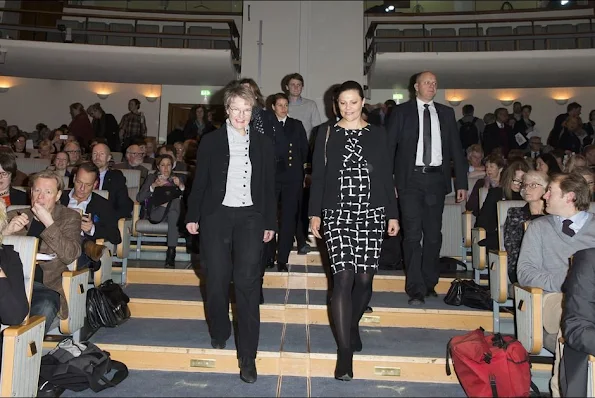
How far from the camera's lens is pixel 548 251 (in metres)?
2.66

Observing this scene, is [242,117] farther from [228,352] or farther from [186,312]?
[186,312]

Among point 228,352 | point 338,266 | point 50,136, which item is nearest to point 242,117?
point 338,266

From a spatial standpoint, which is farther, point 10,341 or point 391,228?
point 391,228

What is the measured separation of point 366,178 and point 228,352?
3.89 ft

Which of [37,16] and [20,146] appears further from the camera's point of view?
[37,16]

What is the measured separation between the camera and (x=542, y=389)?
2.66m

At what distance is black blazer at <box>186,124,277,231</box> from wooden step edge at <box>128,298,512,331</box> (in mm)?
956

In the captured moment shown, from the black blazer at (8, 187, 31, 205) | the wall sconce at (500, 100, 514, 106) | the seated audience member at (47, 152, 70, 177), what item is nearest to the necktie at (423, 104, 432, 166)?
the black blazer at (8, 187, 31, 205)

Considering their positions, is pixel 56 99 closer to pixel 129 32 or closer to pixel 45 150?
pixel 129 32

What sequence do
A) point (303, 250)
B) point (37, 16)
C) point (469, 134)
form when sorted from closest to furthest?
1. point (303, 250)
2. point (469, 134)
3. point (37, 16)

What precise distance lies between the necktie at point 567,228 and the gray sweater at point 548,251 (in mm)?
16

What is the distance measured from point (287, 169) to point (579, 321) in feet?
7.53

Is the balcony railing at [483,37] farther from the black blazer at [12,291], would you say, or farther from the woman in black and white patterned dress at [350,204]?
the black blazer at [12,291]

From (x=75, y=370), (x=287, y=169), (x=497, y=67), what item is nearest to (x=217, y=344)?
(x=75, y=370)
